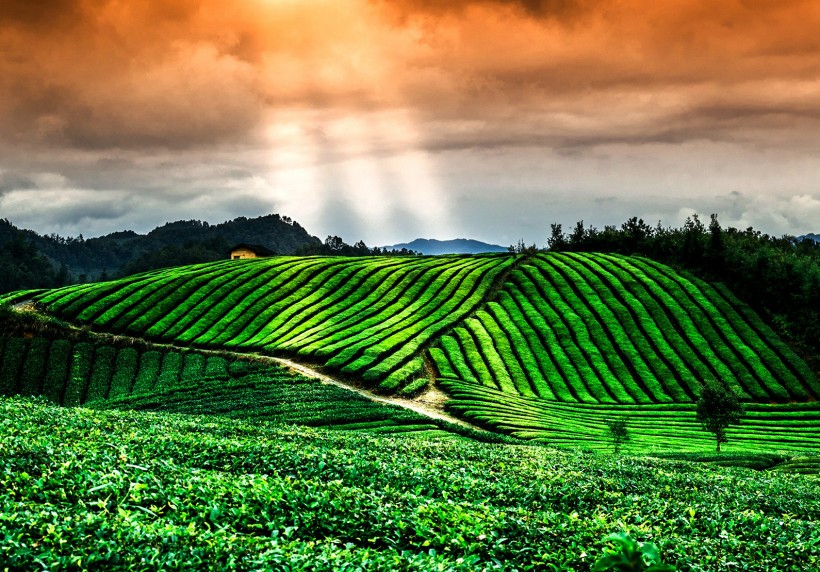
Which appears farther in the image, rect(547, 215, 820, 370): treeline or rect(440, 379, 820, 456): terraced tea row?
rect(547, 215, 820, 370): treeline

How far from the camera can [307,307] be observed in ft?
300

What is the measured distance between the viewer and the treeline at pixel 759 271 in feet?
293

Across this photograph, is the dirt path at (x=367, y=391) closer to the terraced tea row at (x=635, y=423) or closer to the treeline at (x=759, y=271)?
the terraced tea row at (x=635, y=423)

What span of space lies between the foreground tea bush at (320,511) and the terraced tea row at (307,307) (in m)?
46.3

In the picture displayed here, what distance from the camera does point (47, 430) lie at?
17.1 m

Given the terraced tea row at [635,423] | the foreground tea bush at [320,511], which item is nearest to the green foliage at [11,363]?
the terraced tea row at [635,423]

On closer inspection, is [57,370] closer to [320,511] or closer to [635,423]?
[635,423]

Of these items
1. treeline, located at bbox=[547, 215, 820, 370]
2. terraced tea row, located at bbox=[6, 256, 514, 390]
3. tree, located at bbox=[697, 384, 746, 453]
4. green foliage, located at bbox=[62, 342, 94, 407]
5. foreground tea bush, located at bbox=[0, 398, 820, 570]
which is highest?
treeline, located at bbox=[547, 215, 820, 370]

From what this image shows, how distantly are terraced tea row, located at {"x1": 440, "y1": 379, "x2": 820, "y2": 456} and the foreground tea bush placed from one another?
31.3m

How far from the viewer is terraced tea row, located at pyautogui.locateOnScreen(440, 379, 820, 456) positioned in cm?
5106

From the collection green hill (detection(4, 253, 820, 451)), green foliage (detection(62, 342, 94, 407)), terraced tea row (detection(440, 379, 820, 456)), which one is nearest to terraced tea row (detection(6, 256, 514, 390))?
green hill (detection(4, 253, 820, 451))

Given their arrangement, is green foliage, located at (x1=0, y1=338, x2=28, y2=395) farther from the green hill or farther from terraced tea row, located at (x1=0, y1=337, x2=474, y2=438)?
the green hill

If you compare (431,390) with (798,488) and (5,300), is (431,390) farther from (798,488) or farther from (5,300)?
(5,300)

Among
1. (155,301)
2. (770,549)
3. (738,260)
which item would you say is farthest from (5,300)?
(738,260)
